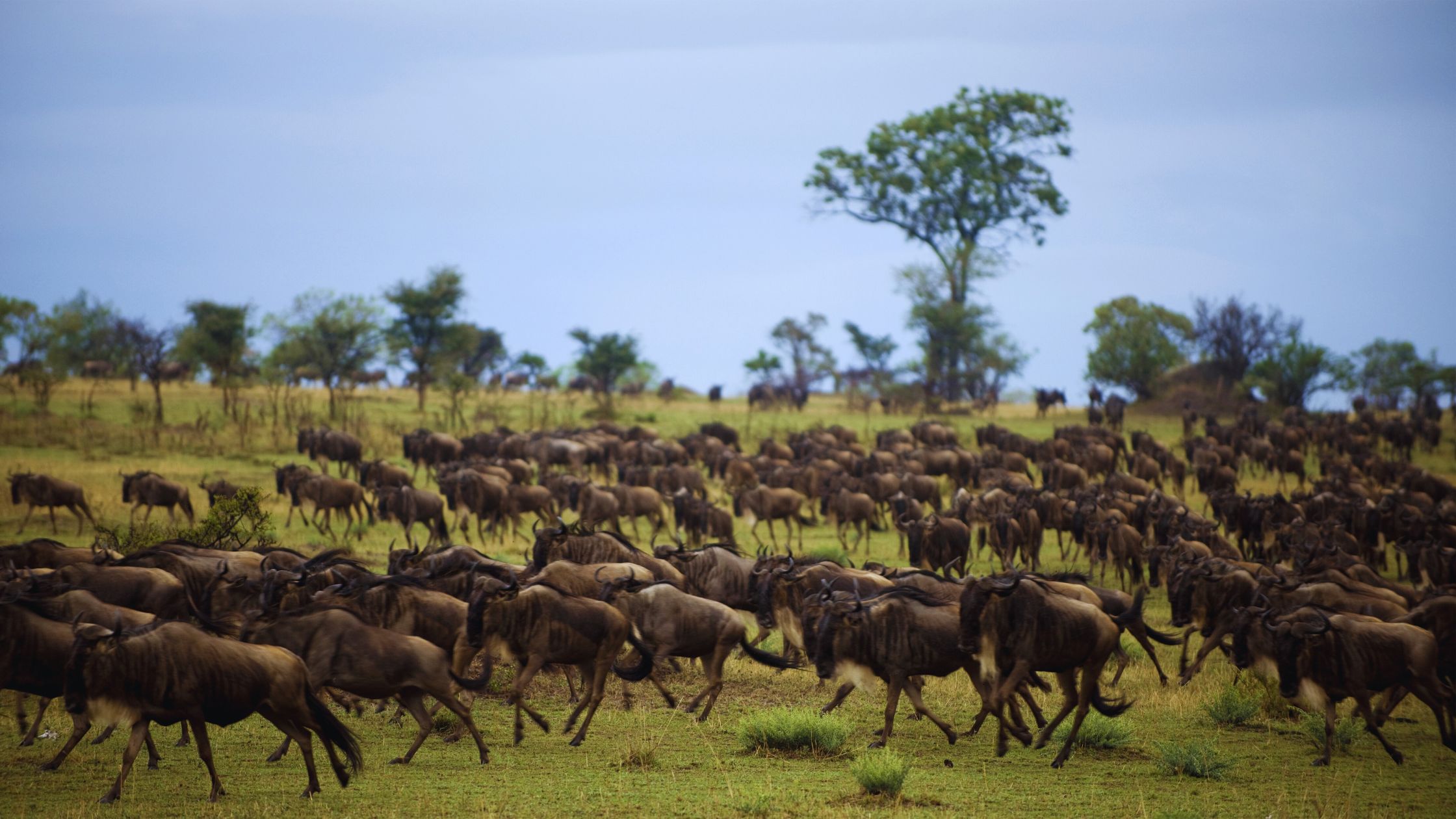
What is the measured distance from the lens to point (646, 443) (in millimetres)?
30344

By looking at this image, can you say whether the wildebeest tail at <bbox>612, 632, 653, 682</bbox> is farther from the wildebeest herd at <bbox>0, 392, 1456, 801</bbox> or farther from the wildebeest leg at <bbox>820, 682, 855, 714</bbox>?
Answer: the wildebeest leg at <bbox>820, 682, 855, 714</bbox>

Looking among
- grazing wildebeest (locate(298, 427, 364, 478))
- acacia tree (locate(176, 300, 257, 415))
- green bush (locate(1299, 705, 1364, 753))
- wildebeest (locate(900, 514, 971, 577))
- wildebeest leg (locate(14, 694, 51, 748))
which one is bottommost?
green bush (locate(1299, 705, 1364, 753))

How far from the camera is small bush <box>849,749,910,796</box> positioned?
7.93 m

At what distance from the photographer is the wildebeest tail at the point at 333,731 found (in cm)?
770

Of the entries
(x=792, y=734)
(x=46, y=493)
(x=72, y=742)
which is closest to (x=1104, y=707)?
(x=792, y=734)

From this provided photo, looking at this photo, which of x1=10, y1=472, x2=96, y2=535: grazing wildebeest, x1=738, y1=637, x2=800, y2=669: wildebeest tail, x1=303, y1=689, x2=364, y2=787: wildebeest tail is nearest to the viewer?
x1=303, y1=689, x2=364, y2=787: wildebeest tail

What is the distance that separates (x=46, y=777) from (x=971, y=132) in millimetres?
61979

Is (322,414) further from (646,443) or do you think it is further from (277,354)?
(646,443)

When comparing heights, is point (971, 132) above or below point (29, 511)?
above

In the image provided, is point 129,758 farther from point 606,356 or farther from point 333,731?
point 606,356

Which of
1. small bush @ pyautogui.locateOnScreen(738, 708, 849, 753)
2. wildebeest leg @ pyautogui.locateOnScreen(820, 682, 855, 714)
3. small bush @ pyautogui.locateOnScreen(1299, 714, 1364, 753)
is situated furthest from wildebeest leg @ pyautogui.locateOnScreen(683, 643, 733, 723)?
small bush @ pyautogui.locateOnScreen(1299, 714, 1364, 753)

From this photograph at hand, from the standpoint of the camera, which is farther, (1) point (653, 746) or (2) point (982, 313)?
(2) point (982, 313)

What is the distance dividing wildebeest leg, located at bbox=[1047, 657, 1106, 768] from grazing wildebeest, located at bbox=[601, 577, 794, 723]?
8.70 feet

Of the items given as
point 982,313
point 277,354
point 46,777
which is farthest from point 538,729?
point 982,313
